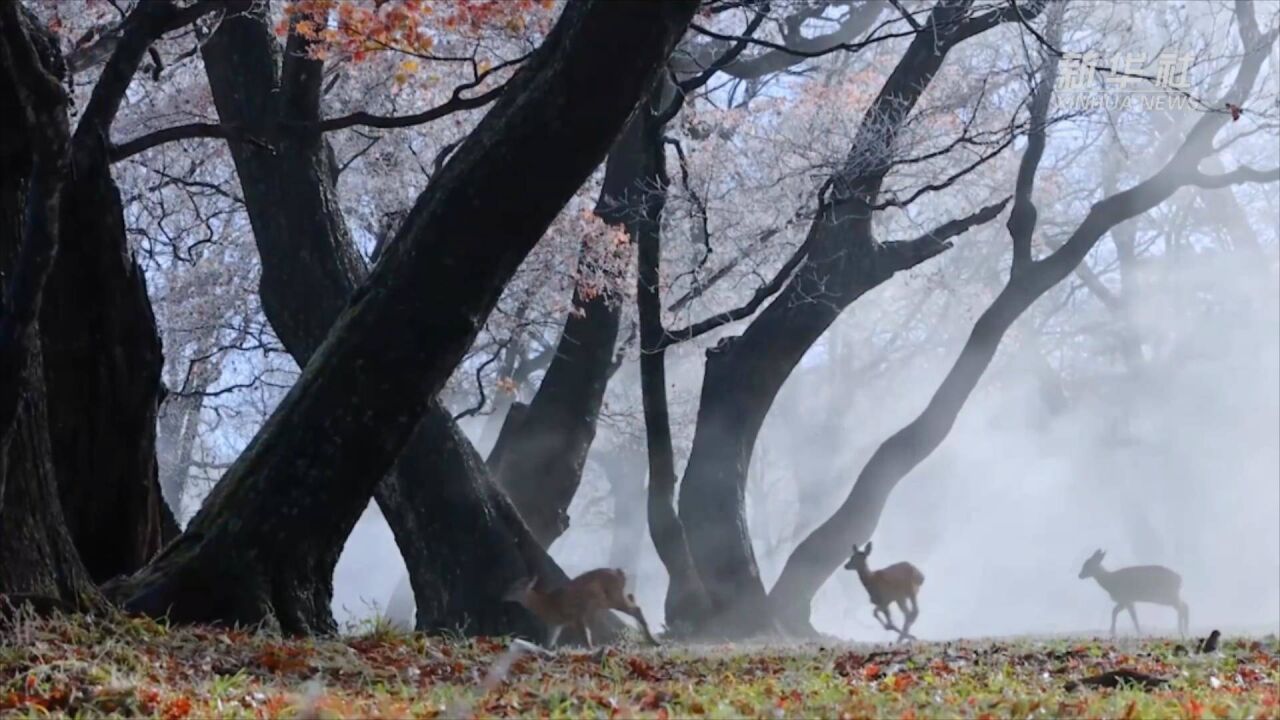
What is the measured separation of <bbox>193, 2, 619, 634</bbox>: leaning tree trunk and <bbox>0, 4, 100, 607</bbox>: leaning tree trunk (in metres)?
3.76

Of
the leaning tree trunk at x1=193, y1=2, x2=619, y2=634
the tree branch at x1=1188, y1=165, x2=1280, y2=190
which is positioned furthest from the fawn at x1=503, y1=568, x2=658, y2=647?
the tree branch at x1=1188, y1=165, x2=1280, y2=190

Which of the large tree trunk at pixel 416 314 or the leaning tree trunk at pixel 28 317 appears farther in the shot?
the large tree trunk at pixel 416 314

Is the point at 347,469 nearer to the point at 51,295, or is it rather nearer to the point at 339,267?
the point at 51,295

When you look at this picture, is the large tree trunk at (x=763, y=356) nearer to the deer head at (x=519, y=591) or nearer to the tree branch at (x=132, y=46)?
the deer head at (x=519, y=591)

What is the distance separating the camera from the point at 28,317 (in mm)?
5664

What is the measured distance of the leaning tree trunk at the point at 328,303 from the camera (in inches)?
418

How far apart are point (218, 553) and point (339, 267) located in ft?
11.6

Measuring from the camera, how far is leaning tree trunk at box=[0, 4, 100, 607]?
563 centimetres

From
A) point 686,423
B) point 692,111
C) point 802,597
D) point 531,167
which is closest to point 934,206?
point 686,423

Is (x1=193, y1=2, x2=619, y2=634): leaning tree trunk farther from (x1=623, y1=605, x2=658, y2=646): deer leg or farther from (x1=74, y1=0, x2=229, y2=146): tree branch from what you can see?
(x1=74, y1=0, x2=229, y2=146): tree branch

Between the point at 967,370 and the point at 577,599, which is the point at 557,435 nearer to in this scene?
the point at 577,599

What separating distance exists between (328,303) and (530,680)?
5.42 meters

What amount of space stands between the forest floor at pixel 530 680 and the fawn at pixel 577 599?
3.31 meters

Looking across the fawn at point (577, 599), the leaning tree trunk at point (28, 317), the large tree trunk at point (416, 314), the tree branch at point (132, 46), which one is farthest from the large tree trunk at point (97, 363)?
the fawn at point (577, 599)
